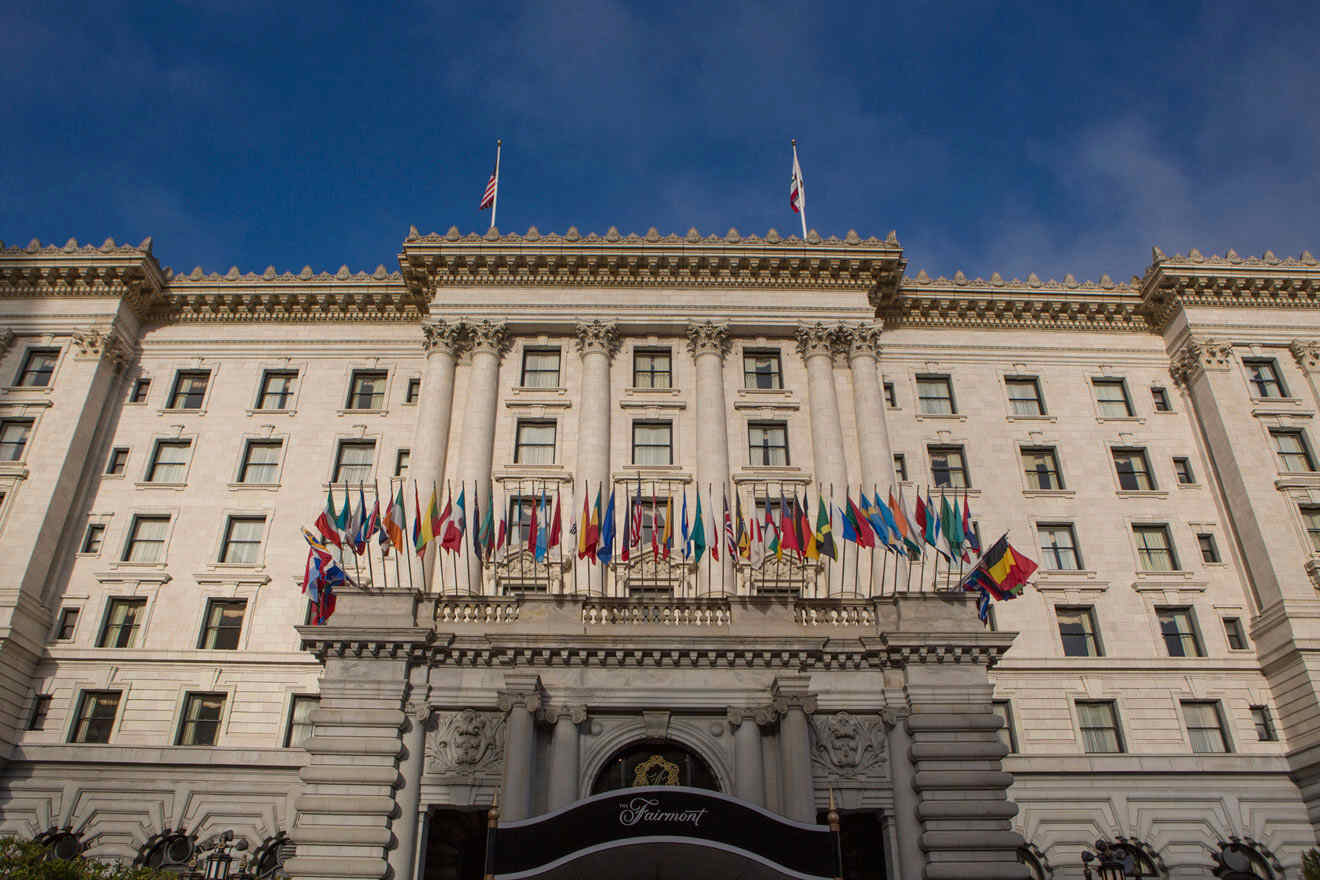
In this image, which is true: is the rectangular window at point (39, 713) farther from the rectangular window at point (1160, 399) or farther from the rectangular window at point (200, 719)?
the rectangular window at point (1160, 399)

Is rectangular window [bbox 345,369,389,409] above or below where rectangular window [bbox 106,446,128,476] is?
above

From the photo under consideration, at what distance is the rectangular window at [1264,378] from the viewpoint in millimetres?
41094

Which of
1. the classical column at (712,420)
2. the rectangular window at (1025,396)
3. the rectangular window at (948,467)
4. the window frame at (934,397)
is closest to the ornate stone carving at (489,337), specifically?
the classical column at (712,420)

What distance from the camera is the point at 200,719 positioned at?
34625 millimetres

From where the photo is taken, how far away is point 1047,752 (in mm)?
34250

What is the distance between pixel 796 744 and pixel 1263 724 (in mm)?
19439

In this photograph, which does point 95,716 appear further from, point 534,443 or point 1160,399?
point 1160,399

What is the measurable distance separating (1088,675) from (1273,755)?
6479 millimetres

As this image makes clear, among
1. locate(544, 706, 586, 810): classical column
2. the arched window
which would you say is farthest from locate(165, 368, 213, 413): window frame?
the arched window

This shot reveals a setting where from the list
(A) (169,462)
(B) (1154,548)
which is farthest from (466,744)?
(B) (1154,548)

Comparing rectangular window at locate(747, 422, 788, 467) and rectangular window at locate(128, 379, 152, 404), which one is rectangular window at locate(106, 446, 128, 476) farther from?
rectangular window at locate(747, 422, 788, 467)

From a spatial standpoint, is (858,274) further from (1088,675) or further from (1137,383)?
(1088,675)

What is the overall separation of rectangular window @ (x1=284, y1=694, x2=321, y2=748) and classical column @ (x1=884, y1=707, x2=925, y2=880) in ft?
62.1

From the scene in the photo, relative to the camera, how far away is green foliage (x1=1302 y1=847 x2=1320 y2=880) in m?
29.5
